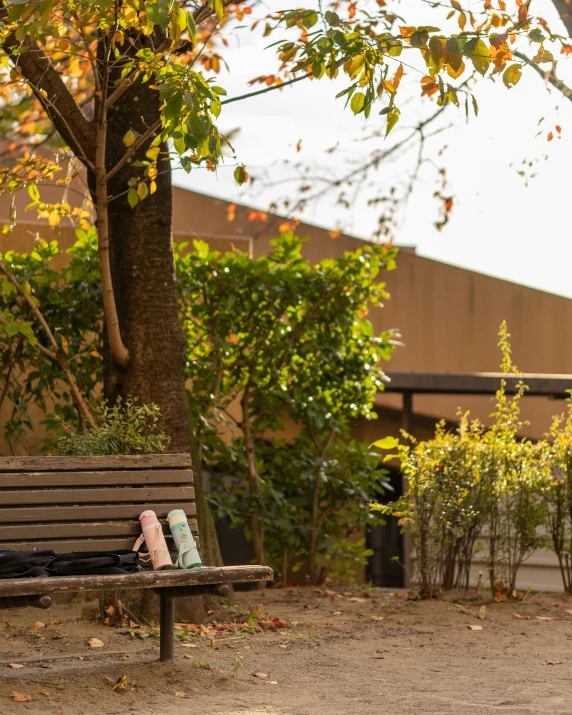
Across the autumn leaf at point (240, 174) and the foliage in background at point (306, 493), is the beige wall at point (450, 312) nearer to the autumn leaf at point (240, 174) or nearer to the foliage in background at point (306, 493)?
the foliage in background at point (306, 493)

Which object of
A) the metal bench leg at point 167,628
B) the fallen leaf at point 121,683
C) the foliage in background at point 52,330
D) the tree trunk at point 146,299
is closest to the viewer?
the fallen leaf at point 121,683

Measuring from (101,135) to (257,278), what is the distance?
2.17 meters

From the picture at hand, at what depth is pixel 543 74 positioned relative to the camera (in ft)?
25.9

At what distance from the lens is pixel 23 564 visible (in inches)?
177

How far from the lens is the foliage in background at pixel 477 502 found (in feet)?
23.2

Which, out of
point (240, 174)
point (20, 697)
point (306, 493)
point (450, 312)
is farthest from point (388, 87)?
point (450, 312)

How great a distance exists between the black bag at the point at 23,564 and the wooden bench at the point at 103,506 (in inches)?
8.5

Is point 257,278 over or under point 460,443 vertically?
over

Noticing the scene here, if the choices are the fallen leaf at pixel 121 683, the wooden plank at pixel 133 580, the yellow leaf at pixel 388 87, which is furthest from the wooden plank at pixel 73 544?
the yellow leaf at pixel 388 87

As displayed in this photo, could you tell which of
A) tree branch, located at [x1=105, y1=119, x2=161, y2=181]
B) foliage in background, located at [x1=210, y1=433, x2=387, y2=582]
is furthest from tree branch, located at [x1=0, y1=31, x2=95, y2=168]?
foliage in background, located at [x1=210, y1=433, x2=387, y2=582]

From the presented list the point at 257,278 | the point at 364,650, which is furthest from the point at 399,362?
the point at 364,650

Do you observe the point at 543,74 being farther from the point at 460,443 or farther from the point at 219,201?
the point at 219,201

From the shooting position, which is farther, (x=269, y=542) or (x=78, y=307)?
(x=269, y=542)

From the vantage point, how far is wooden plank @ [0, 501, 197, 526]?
4.89 meters
